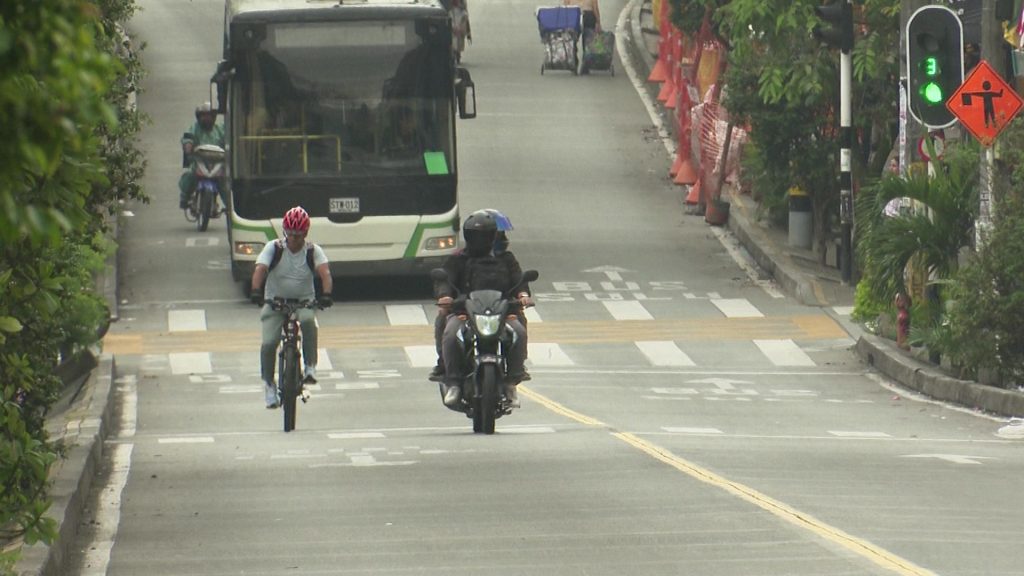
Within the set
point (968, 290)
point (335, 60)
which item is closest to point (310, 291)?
point (968, 290)

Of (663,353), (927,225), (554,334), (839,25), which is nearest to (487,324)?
(927,225)

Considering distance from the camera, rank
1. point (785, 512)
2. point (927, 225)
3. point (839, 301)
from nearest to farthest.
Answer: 1. point (785, 512)
2. point (927, 225)
3. point (839, 301)

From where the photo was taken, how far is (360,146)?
26.7 metres

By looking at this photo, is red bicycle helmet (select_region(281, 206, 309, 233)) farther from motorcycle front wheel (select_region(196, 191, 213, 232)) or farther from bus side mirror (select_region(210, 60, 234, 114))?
motorcycle front wheel (select_region(196, 191, 213, 232))

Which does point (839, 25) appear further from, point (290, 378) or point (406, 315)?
point (290, 378)

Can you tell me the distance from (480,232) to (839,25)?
12.5 m

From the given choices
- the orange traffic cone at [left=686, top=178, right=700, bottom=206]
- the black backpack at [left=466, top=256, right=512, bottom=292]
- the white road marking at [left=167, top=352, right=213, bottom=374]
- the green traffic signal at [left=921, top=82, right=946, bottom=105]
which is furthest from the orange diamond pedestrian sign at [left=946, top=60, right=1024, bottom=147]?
the orange traffic cone at [left=686, top=178, right=700, bottom=206]

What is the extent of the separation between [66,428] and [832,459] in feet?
18.4

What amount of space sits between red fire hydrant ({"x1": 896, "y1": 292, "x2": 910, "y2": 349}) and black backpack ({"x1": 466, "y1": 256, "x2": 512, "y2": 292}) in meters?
7.49

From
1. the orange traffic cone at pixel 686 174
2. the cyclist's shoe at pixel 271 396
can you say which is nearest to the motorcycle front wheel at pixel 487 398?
the cyclist's shoe at pixel 271 396

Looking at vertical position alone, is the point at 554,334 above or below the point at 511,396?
below

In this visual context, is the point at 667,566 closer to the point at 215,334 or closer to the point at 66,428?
the point at 66,428

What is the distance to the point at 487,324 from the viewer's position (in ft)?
50.0

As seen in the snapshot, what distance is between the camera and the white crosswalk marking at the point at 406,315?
86.2 feet
